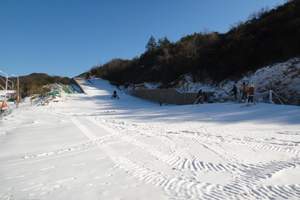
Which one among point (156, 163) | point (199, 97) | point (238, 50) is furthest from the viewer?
point (238, 50)

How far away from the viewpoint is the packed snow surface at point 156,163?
5742 millimetres

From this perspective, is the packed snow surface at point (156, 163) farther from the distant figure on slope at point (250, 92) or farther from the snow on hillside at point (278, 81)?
the snow on hillside at point (278, 81)

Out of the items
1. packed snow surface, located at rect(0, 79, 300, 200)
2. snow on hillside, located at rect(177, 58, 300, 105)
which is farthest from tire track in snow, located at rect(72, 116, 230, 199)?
snow on hillside, located at rect(177, 58, 300, 105)

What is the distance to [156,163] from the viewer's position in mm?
7656

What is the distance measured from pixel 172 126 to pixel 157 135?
2.61 metres

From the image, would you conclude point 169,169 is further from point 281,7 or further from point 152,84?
point 152,84

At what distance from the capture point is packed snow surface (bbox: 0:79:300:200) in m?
5.74

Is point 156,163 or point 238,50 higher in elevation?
point 238,50

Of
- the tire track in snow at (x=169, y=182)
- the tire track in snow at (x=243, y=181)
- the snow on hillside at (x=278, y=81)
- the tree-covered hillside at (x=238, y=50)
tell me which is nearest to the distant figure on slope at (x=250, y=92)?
the snow on hillside at (x=278, y=81)

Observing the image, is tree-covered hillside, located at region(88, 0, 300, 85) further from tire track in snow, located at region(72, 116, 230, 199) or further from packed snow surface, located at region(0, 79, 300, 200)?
tire track in snow, located at region(72, 116, 230, 199)

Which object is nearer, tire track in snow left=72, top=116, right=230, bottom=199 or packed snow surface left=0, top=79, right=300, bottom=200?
tire track in snow left=72, top=116, right=230, bottom=199

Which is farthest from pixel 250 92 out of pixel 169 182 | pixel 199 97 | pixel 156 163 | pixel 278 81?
pixel 169 182

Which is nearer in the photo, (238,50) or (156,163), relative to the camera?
(156,163)

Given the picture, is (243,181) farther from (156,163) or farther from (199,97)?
(199,97)
